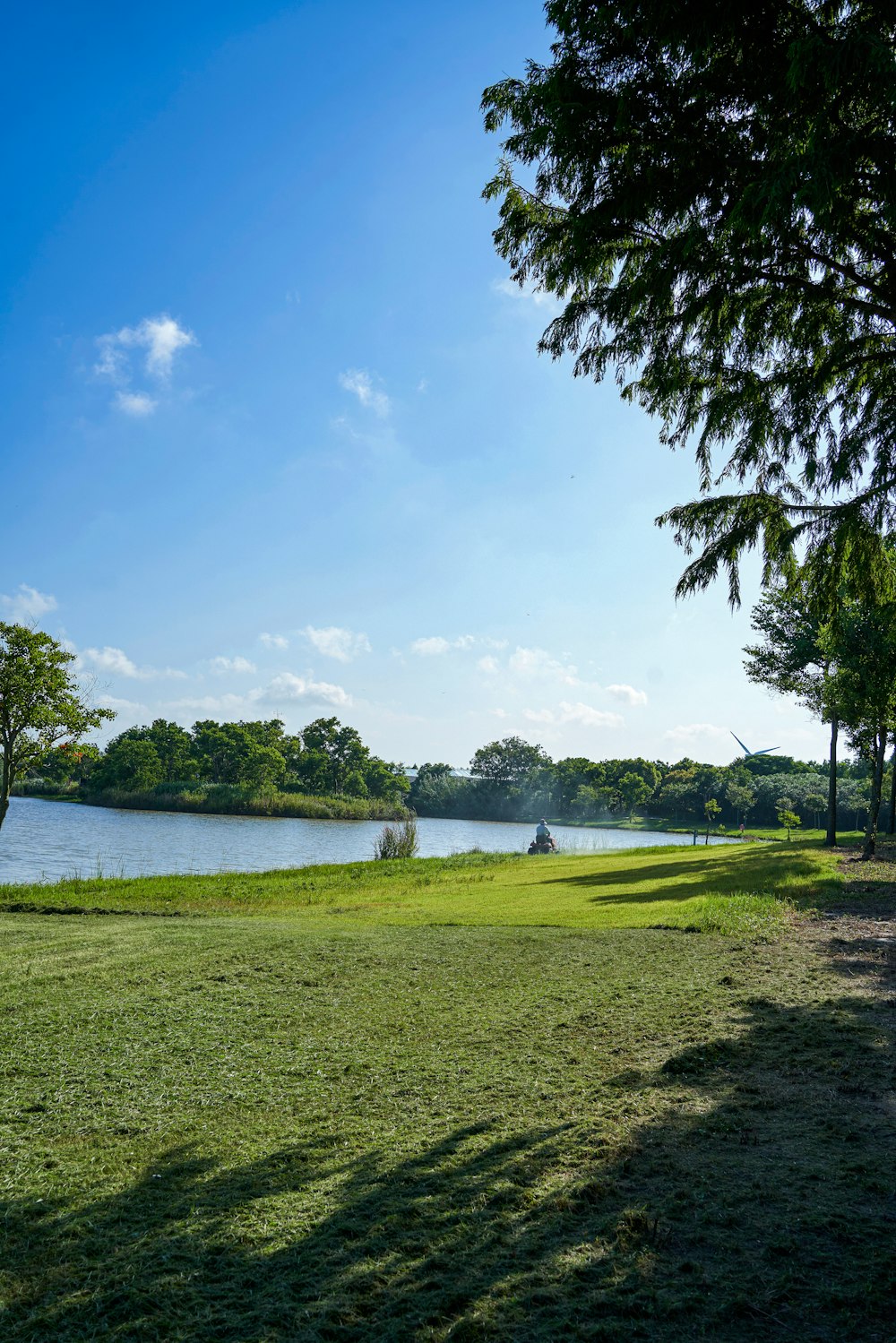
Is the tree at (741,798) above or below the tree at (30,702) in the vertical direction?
below

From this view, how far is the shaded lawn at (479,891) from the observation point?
41.0 feet

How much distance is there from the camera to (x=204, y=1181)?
3.33m

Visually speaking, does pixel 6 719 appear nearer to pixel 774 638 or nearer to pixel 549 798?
pixel 774 638

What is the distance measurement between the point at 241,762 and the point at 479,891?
6319 centimetres

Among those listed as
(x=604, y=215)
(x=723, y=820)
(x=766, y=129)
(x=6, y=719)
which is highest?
(x=766, y=129)

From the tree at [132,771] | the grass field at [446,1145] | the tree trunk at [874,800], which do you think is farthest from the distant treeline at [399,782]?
the grass field at [446,1145]

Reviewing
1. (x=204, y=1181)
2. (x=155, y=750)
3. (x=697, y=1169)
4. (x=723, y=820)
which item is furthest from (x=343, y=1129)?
(x=723, y=820)

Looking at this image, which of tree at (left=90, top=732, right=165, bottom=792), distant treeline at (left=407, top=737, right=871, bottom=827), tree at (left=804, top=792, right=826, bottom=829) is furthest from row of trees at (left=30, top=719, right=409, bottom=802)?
tree at (left=804, top=792, right=826, bottom=829)

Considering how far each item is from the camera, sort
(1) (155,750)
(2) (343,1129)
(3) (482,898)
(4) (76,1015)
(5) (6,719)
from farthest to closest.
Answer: (1) (155,750)
(5) (6,719)
(3) (482,898)
(4) (76,1015)
(2) (343,1129)

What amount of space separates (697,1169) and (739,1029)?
7.63 ft

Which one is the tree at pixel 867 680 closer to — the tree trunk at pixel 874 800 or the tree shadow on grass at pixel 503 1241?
the tree trunk at pixel 874 800

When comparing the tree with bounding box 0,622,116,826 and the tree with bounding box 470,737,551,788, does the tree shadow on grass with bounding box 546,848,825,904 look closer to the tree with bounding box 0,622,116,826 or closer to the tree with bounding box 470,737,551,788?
the tree with bounding box 0,622,116,826

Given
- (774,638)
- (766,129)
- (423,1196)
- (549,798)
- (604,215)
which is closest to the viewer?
(423,1196)

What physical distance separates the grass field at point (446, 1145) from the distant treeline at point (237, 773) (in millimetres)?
60936
